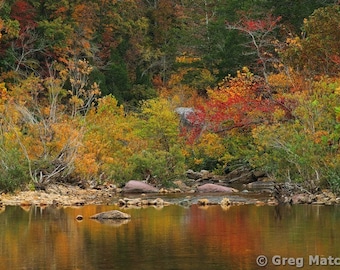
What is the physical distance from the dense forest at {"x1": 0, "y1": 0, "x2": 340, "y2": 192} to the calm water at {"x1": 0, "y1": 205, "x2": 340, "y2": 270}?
15.7ft

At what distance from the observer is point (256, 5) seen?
4912 cm

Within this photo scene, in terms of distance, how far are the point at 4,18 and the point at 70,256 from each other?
1205 inches

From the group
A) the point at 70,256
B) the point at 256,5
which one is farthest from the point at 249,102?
the point at 70,256

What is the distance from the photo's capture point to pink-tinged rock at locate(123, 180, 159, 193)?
98.6ft

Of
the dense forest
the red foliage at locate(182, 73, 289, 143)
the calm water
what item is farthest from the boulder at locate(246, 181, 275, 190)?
the calm water

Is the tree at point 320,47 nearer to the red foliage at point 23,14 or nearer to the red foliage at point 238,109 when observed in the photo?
the red foliage at point 238,109

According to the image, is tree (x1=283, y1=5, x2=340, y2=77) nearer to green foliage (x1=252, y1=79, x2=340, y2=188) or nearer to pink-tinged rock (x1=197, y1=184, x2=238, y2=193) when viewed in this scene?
green foliage (x1=252, y1=79, x2=340, y2=188)

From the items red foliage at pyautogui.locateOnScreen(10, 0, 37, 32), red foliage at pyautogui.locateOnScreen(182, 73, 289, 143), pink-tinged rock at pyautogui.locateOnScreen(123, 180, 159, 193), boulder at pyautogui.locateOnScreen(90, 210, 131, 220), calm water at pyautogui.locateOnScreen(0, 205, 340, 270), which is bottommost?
calm water at pyautogui.locateOnScreen(0, 205, 340, 270)

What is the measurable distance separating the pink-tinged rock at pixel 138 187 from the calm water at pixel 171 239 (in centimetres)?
758

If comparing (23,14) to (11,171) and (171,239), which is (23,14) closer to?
(11,171)

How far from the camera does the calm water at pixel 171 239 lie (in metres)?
13.7

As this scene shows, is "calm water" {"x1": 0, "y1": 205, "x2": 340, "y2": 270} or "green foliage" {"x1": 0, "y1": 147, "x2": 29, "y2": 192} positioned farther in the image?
"green foliage" {"x1": 0, "y1": 147, "x2": 29, "y2": 192}

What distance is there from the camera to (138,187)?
3025 centimetres

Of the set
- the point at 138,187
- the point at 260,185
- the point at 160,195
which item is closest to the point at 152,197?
the point at 160,195
